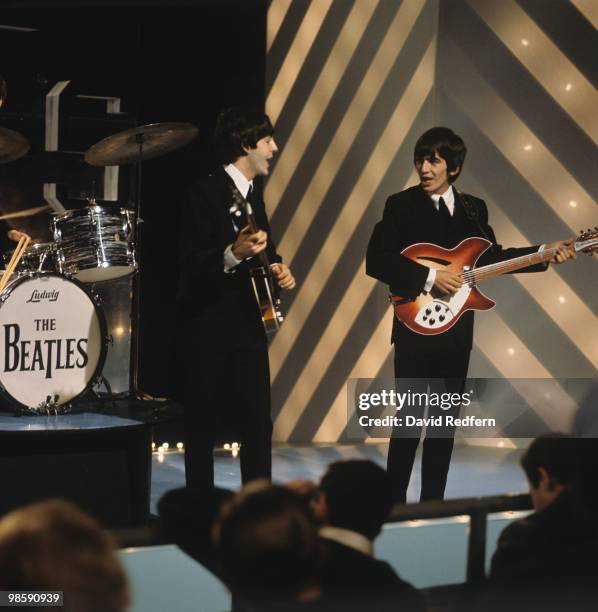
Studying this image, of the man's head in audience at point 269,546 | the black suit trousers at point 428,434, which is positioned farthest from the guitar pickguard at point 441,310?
the man's head in audience at point 269,546

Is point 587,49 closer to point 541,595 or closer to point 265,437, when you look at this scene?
point 265,437

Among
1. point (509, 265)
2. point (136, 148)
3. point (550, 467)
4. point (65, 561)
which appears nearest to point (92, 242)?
point (136, 148)

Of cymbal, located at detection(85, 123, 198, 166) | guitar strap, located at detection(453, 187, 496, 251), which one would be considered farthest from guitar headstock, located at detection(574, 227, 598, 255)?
cymbal, located at detection(85, 123, 198, 166)

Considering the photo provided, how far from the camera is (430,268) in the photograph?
4.71 m

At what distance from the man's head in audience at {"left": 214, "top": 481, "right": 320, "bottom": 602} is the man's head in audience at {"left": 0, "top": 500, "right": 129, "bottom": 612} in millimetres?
255

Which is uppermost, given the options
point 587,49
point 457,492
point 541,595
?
point 587,49

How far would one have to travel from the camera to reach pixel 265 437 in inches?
167

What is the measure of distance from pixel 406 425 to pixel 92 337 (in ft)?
5.01

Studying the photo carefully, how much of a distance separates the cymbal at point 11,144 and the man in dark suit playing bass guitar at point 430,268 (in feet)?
6.15

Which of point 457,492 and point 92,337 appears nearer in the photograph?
point 92,337

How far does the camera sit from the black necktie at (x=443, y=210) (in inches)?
186

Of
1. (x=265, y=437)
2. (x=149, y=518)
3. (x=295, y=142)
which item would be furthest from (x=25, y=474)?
(x=295, y=142)

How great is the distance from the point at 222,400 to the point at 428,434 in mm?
911

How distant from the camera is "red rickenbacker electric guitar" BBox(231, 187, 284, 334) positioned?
4.19 meters
